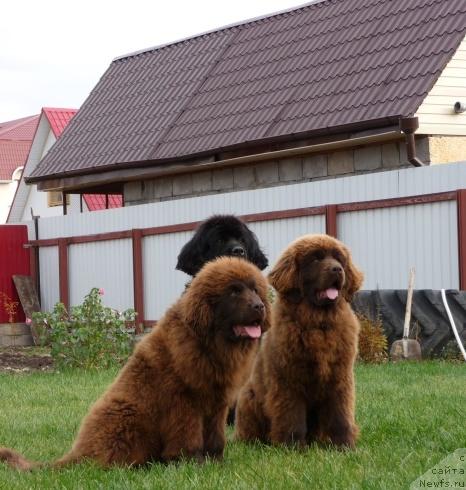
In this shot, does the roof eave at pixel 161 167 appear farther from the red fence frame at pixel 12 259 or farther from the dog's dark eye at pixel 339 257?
the dog's dark eye at pixel 339 257

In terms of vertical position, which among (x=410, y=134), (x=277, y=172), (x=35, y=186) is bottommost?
(x=277, y=172)

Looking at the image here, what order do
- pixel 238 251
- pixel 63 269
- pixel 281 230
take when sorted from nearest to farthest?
pixel 238 251 → pixel 281 230 → pixel 63 269

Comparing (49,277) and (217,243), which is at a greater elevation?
(217,243)

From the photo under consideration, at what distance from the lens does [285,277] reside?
688cm

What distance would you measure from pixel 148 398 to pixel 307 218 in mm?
9297

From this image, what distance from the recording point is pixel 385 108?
16891 mm

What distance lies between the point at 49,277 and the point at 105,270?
1984 mm

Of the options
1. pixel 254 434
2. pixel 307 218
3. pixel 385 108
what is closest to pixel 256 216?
pixel 307 218

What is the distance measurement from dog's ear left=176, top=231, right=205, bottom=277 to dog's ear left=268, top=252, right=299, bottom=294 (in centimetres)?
146

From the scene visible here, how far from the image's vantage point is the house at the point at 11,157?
66.9m

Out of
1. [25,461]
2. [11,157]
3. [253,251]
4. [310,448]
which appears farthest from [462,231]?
[11,157]

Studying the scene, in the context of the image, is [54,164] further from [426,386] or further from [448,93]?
[426,386]

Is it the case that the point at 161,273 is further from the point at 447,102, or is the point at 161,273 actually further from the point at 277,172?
the point at 447,102

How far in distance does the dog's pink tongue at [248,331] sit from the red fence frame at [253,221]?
24.2 ft
